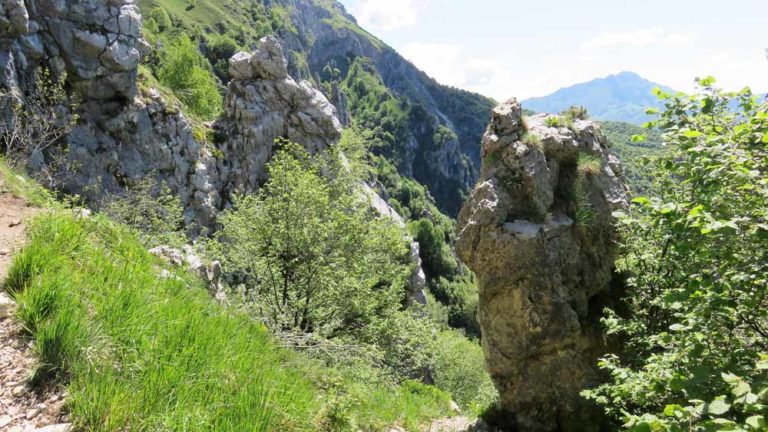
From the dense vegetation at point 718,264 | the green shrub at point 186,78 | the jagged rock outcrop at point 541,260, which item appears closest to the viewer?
the dense vegetation at point 718,264

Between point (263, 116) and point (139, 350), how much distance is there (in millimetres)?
40370

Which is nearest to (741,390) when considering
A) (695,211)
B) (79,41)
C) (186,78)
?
(695,211)

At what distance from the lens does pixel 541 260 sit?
13.7 metres

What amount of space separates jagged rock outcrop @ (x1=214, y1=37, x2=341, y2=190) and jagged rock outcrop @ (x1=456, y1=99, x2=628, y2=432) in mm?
29499

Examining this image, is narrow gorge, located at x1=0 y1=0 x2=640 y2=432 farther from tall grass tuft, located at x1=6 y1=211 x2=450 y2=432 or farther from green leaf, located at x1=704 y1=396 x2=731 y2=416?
green leaf, located at x1=704 y1=396 x2=731 y2=416

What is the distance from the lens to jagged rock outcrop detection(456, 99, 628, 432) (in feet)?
44.8

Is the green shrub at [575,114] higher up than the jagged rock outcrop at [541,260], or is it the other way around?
the green shrub at [575,114]

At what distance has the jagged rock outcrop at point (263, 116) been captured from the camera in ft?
131

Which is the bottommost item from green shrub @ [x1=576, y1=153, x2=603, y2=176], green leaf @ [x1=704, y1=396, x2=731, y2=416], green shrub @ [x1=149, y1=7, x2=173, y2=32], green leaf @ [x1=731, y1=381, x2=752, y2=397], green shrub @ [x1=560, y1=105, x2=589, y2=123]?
green leaf @ [x1=704, y1=396, x2=731, y2=416]

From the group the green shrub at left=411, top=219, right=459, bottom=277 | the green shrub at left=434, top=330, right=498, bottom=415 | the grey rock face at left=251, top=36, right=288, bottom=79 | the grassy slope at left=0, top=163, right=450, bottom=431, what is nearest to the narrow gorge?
the grey rock face at left=251, top=36, right=288, bottom=79

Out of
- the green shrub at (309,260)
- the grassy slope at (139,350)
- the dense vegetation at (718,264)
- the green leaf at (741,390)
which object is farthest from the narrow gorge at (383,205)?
the green leaf at (741,390)

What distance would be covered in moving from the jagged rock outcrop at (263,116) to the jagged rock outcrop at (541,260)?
29.5 m

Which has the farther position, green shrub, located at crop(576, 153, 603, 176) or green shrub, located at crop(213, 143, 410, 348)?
green shrub, located at crop(213, 143, 410, 348)

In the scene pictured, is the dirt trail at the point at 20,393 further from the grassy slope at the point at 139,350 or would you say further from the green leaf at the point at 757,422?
the green leaf at the point at 757,422
